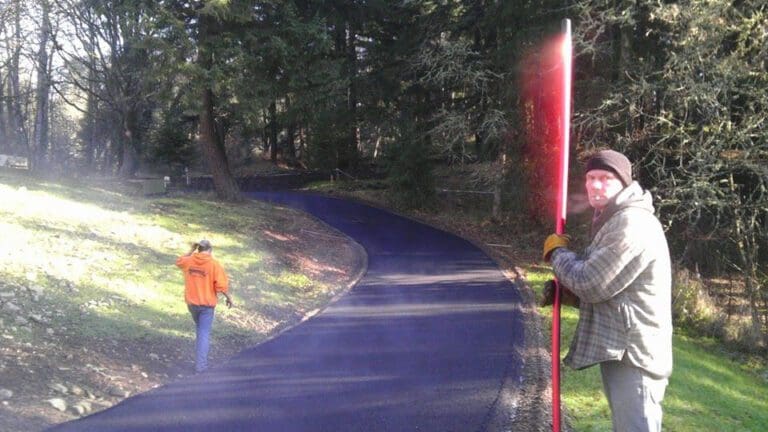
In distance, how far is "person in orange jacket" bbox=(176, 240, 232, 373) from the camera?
7.36m

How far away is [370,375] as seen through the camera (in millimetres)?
7172

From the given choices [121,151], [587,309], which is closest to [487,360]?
[587,309]

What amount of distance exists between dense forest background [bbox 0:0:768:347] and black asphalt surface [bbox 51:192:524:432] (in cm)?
394

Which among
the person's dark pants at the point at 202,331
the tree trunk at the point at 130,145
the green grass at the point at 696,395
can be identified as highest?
the tree trunk at the point at 130,145

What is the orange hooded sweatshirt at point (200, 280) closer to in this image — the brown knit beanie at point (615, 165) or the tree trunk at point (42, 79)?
the brown knit beanie at point (615, 165)

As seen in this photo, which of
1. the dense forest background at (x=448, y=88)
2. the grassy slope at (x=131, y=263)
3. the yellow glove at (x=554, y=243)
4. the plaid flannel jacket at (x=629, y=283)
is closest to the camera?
the plaid flannel jacket at (x=629, y=283)

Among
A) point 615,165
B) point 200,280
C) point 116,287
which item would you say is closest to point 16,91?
point 116,287

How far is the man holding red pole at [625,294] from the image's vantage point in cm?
304

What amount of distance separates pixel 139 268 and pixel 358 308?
3.66m

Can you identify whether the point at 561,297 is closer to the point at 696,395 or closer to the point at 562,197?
the point at 562,197

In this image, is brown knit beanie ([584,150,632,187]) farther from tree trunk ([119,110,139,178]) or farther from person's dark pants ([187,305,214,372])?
tree trunk ([119,110,139,178])

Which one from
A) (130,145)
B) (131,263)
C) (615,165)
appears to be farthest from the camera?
(130,145)

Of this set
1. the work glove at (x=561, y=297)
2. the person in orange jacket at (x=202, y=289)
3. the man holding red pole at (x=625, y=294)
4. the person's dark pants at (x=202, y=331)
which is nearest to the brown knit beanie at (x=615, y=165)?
the man holding red pole at (x=625, y=294)

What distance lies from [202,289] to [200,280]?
107 mm
